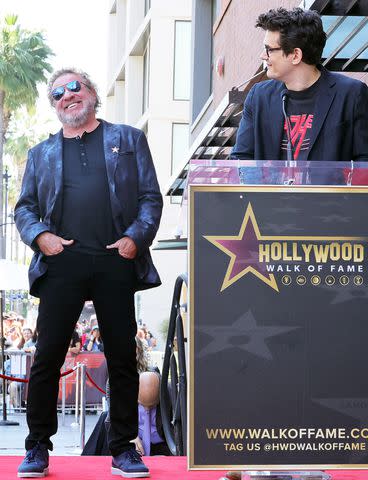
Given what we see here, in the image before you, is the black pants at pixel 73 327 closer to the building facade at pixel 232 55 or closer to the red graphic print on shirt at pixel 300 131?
the red graphic print on shirt at pixel 300 131

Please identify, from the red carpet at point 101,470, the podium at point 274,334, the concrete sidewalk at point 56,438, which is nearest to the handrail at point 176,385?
the red carpet at point 101,470

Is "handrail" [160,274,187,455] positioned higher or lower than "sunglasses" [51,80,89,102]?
lower

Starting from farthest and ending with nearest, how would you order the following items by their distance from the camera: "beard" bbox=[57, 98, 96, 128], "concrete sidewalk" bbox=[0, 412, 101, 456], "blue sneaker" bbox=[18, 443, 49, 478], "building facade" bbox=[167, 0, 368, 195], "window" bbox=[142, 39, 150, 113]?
"window" bbox=[142, 39, 150, 113] < "concrete sidewalk" bbox=[0, 412, 101, 456] < "building facade" bbox=[167, 0, 368, 195] < "beard" bbox=[57, 98, 96, 128] < "blue sneaker" bbox=[18, 443, 49, 478]

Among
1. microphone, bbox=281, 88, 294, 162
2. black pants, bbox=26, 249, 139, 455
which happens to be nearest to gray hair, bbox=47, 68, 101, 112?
black pants, bbox=26, 249, 139, 455

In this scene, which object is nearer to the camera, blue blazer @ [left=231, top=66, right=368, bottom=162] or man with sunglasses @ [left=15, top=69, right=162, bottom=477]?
blue blazer @ [left=231, top=66, right=368, bottom=162]

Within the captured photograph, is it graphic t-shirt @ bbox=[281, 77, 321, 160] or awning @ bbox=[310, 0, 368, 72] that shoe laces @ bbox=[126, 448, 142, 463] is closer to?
graphic t-shirt @ bbox=[281, 77, 321, 160]

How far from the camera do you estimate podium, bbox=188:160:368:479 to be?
389cm

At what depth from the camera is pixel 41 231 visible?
4961 mm

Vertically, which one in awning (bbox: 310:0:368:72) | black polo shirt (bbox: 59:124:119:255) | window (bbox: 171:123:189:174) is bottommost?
black polo shirt (bbox: 59:124:119:255)

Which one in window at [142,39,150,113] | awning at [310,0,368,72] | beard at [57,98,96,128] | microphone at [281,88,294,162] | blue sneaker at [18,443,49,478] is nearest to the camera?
microphone at [281,88,294,162]

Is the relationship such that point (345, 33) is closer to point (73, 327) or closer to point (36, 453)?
point (73, 327)

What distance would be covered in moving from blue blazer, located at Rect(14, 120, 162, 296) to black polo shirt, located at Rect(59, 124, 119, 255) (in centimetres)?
4

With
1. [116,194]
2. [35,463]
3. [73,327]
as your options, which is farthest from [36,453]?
[116,194]

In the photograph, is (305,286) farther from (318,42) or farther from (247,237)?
(318,42)
